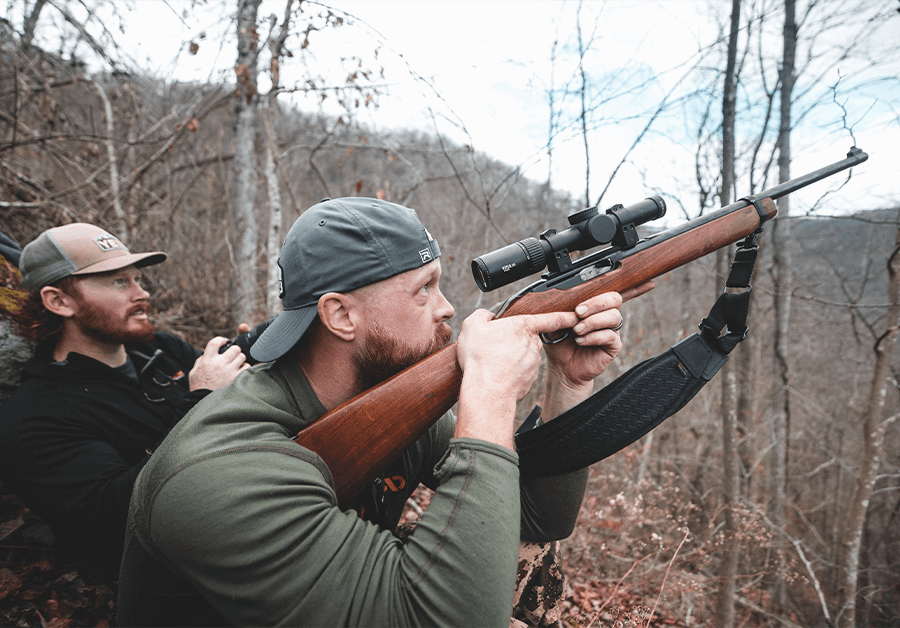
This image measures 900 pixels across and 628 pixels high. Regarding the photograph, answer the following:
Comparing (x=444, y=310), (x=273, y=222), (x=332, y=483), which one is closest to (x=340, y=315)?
(x=444, y=310)

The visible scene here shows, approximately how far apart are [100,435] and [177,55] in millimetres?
5138

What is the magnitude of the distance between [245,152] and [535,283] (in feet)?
16.7

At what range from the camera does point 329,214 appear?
5.82ft

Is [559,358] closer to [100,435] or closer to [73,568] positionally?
[100,435]

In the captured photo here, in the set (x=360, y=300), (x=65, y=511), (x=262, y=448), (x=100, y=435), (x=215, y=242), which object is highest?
(x=215, y=242)

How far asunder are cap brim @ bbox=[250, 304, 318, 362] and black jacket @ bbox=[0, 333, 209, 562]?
1156 mm

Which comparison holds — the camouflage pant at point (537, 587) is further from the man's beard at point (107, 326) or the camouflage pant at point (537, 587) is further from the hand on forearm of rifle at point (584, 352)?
the man's beard at point (107, 326)

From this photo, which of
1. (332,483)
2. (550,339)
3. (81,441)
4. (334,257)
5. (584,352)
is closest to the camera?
(332,483)

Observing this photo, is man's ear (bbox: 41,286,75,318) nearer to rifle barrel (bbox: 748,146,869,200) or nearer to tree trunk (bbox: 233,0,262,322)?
tree trunk (bbox: 233,0,262,322)

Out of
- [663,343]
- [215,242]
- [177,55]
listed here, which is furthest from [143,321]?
[663,343]

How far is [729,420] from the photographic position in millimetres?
4828

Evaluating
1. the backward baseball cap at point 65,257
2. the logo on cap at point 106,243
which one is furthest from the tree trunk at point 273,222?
the backward baseball cap at point 65,257

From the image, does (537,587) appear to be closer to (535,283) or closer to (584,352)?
(584,352)

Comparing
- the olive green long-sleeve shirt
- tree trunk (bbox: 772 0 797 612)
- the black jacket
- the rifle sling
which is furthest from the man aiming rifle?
tree trunk (bbox: 772 0 797 612)
